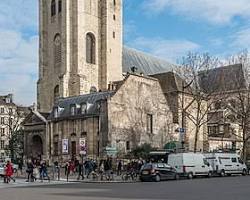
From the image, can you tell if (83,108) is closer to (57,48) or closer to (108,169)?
(108,169)

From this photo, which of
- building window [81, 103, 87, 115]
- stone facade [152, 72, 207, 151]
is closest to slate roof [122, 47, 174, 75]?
stone facade [152, 72, 207, 151]

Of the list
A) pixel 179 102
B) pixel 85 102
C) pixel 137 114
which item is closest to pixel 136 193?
pixel 85 102

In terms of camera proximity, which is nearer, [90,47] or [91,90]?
[91,90]

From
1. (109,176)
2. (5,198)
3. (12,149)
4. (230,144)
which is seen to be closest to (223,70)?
(230,144)

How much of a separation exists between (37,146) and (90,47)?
32955 millimetres

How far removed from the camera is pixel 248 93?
61406 millimetres

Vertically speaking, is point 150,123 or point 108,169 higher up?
point 150,123

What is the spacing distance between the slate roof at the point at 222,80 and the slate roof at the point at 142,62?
30828 mm

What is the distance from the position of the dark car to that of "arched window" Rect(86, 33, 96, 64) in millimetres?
53764

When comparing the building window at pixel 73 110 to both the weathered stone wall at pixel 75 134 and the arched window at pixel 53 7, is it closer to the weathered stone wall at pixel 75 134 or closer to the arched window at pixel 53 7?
the weathered stone wall at pixel 75 134

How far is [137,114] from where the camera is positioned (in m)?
60.4

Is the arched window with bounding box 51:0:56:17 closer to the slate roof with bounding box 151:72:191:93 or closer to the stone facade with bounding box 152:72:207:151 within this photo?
the stone facade with bounding box 152:72:207:151

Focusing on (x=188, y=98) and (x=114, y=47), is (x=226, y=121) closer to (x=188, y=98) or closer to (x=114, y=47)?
(x=188, y=98)

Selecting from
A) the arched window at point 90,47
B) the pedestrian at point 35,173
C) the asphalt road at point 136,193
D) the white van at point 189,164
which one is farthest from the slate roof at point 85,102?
the asphalt road at point 136,193
